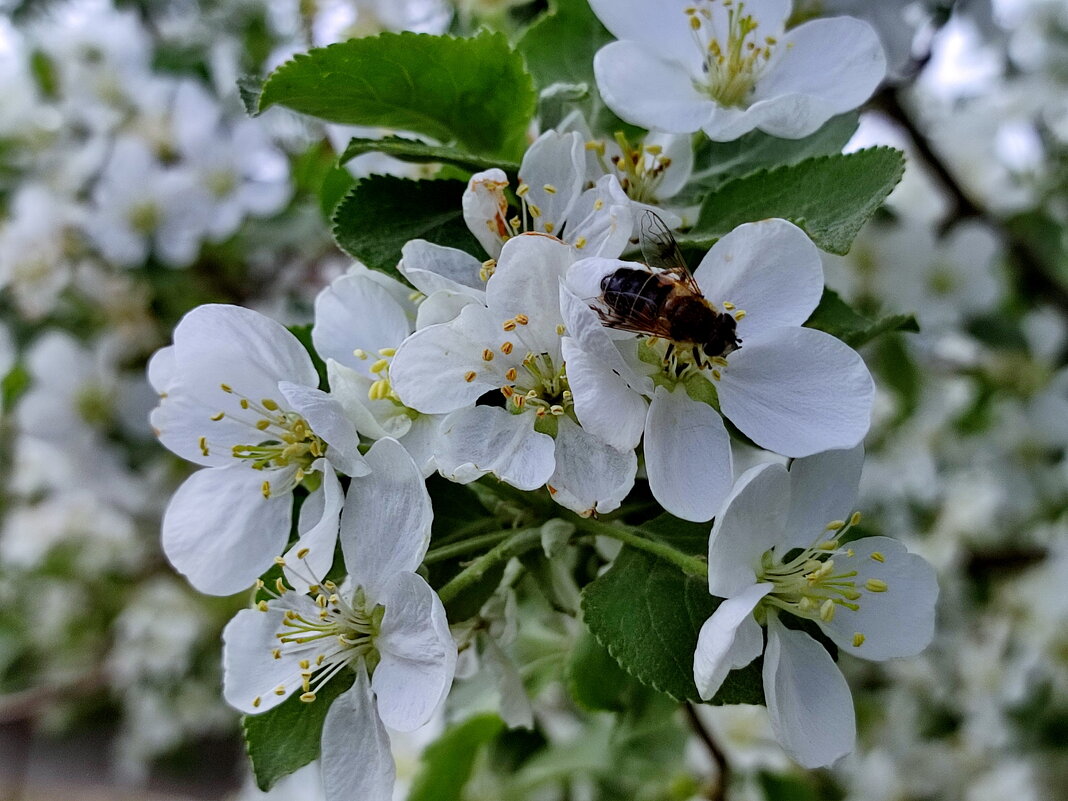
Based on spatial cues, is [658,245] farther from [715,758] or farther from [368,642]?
[715,758]

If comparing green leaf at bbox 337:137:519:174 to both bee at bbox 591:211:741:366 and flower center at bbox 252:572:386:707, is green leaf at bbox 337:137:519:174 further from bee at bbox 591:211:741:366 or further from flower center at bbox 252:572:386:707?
A: flower center at bbox 252:572:386:707

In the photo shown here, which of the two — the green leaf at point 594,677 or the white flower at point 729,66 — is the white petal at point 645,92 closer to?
the white flower at point 729,66

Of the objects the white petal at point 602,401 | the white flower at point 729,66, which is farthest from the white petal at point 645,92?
the white petal at point 602,401

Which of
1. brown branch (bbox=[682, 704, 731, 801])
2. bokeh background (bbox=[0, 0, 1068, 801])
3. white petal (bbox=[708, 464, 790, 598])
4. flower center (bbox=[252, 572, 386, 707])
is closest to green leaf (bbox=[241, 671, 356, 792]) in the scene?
flower center (bbox=[252, 572, 386, 707])

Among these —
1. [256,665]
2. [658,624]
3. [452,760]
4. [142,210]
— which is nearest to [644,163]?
[658,624]

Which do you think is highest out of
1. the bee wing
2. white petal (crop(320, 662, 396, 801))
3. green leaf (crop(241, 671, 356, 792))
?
the bee wing

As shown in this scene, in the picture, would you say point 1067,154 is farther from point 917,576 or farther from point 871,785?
point 917,576
